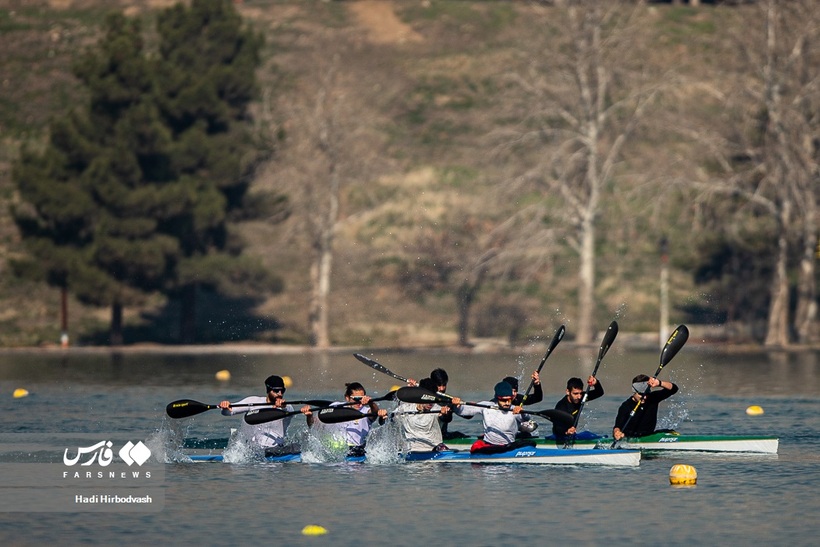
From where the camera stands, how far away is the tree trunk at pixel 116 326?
212ft

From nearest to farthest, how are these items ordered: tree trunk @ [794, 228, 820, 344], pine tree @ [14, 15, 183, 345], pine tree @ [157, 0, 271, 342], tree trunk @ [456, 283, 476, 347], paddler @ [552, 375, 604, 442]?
paddler @ [552, 375, 604, 442] < pine tree @ [14, 15, 183, 345] < tree trunk @ [794, 228, 820, 344] < pine tree @ [157, 0, 271, 342] < tree trunk @ [456, 283, 476, 347]

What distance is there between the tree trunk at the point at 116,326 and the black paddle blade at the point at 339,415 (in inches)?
1612

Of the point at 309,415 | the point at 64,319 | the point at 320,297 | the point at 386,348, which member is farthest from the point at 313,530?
the point at 320,297

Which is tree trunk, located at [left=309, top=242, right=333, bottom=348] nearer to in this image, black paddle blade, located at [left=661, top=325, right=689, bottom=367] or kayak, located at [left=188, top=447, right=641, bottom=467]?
black paddle blade, located at [left=661, top=325, right=689, bottom=367]

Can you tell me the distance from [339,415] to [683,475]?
19.3ft

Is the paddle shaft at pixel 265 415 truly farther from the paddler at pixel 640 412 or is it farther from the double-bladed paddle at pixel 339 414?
the paddler at pixel 640 412

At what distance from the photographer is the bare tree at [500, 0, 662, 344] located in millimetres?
64500

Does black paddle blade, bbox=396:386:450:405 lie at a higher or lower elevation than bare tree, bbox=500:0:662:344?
lower

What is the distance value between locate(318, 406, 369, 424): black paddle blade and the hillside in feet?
130

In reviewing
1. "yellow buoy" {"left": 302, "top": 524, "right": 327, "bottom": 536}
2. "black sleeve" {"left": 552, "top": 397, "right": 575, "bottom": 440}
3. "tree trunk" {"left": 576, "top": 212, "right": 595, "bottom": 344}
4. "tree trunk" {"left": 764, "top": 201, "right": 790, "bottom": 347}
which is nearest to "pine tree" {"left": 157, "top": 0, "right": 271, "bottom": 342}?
"tree trunk" {"left": 576, "top": 212, "right": 595, "bottom": 344}

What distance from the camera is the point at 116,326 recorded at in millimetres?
64812

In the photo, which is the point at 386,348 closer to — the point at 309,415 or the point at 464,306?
the point at 464,306

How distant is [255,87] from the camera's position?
6725cm

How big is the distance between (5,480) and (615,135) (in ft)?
160
